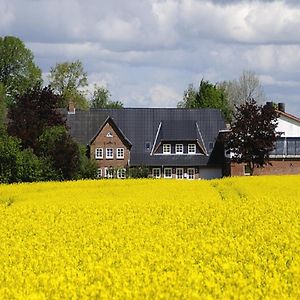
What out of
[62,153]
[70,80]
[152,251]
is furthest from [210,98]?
[152,251]

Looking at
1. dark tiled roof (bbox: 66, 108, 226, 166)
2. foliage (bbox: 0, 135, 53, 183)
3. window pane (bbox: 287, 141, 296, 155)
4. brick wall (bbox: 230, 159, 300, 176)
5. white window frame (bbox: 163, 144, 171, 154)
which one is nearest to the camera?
foliage (bbox: 0, 135, 53, 183)

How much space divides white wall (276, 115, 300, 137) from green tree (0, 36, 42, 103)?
32.2m

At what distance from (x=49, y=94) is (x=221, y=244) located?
46565mm

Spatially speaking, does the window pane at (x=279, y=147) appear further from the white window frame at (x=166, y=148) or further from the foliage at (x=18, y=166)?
the foliage at (x=18, y=166)

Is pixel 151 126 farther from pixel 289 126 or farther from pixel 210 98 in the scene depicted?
pixel 210 98

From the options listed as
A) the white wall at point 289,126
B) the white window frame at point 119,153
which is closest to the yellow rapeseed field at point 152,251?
the white wall at point 289,126

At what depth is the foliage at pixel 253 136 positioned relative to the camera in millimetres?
63406

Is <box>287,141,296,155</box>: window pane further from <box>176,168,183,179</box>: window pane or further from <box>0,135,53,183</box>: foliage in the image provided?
<box>0,135,53,183</box>: foliage

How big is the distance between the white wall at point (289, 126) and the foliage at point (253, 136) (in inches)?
355

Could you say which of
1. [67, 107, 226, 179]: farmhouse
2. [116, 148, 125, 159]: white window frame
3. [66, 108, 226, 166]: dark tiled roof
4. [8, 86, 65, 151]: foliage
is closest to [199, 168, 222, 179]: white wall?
[67, 107, 226, 179]: farmhouse

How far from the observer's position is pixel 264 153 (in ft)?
209

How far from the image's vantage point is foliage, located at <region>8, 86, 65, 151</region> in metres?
51.9

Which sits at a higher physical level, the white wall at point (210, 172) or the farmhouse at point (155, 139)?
the farmhouse at point (155, 139)

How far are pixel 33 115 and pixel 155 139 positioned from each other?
25.6 metres
